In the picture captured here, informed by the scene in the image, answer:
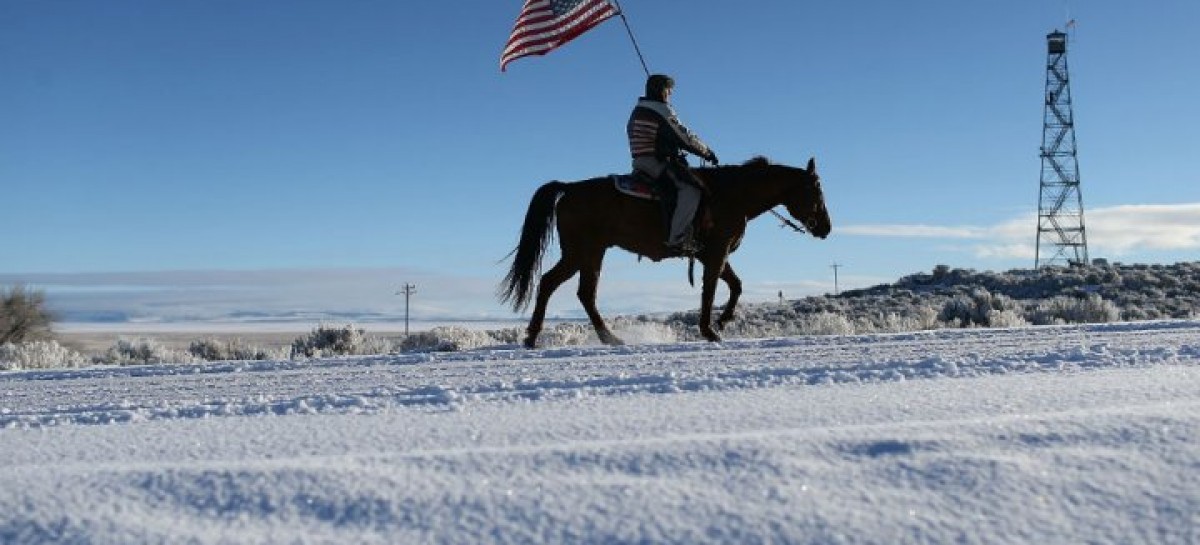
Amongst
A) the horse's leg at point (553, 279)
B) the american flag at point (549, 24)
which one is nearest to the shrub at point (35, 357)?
the horse's leg at point (553, 279)

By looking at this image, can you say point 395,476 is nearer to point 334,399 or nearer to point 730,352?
point 334,399

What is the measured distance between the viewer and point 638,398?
3.63m

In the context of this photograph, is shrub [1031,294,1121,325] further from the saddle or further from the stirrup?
the saddle

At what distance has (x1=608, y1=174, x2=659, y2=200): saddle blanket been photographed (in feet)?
29.9

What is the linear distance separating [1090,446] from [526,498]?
4.37 feet

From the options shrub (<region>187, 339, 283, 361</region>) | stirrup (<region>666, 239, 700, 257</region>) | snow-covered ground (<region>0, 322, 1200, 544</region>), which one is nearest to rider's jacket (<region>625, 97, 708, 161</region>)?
stirrup (<region>666, 239, 700, 257</region>)

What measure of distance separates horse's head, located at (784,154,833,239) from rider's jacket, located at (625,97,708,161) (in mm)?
1157

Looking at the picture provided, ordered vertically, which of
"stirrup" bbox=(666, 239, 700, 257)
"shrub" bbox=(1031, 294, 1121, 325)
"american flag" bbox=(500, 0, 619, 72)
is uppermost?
"american flag" bbox=(500, 0, 619, 72)

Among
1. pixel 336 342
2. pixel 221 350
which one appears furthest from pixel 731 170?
pixel 221 350

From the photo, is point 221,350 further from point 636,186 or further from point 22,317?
point 22,317

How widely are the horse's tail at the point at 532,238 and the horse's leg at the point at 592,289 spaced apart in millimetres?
544

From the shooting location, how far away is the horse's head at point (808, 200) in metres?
9.65

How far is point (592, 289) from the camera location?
958cm

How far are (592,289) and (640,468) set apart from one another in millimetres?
7368
